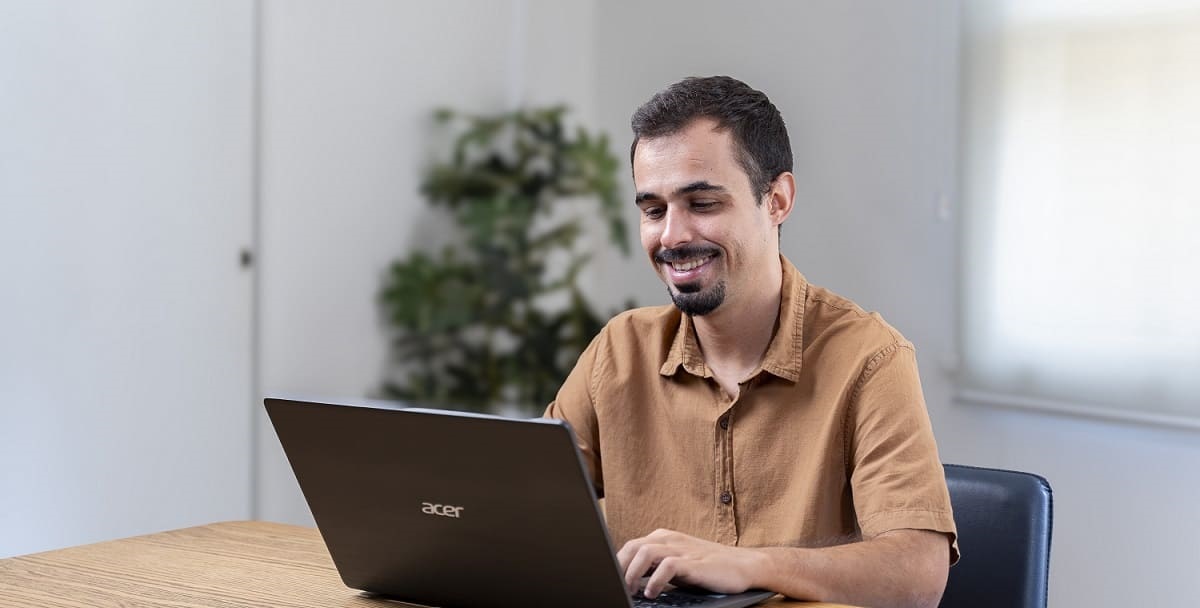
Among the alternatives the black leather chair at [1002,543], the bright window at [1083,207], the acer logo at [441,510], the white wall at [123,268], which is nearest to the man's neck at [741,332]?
the black leather chair at [1002,543]

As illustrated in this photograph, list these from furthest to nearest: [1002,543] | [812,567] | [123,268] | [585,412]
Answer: [123,268]
[585,412]
[1002,543]
[812,567]

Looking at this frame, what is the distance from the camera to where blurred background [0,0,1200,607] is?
284 centimetres

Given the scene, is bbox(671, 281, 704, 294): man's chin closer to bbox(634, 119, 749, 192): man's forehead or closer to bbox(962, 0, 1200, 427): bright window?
bbox(634, 119, 749, 192): man's forehead

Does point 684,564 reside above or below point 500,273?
below

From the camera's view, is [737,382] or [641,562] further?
[737,382]

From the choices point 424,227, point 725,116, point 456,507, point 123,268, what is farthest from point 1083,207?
point 123,268

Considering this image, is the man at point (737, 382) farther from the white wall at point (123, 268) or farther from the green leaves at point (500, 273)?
the green leaves at point (500, 273)

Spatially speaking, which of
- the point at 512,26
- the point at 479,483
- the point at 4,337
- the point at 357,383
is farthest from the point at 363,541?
the point at 512,26

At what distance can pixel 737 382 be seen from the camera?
161cm

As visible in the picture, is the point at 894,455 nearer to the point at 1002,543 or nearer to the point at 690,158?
the point at 1002,543

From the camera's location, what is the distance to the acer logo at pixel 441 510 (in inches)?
45.0

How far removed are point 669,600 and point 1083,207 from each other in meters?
2.08

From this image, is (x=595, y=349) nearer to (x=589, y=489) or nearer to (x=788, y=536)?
(x=788, y=536)

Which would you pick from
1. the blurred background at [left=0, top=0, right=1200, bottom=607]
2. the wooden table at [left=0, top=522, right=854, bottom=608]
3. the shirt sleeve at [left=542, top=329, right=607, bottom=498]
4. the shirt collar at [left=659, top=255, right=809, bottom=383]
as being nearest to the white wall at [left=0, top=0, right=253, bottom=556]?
the blurred background at [left=0, top=0, right=1200, bottom=607]
